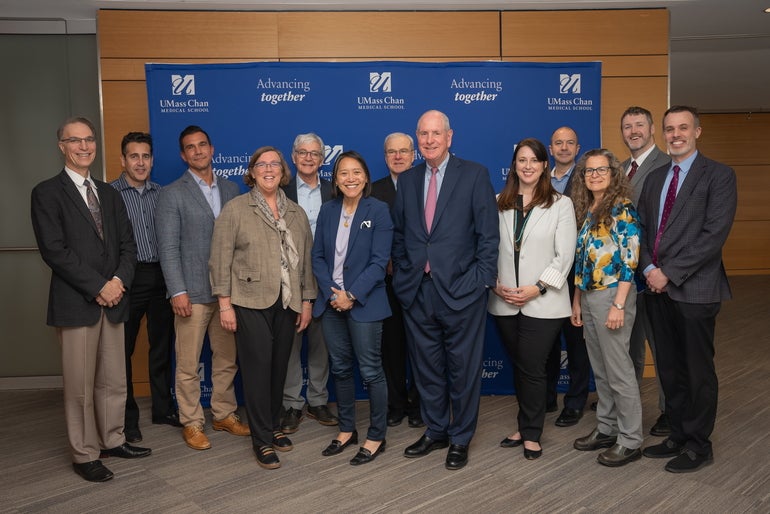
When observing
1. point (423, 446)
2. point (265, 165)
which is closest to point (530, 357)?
point (423, 446)

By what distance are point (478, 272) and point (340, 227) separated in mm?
797

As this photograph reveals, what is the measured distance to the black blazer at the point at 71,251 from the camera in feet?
9.85

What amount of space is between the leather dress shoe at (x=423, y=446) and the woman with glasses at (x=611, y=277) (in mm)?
876

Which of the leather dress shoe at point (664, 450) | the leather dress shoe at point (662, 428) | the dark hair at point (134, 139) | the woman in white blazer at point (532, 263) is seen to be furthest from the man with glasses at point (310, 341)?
the leather dress shoe at point (662, 428)

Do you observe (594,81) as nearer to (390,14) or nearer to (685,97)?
(390,14)

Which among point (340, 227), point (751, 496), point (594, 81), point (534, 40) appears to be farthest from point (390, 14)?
point (751, 496)

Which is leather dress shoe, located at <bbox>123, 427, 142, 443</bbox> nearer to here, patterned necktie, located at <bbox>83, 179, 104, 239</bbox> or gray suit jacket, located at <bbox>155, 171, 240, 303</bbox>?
gray suit jacket, located at <bbox>155, 171, 240, 303</bbox>

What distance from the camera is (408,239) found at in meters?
3.21

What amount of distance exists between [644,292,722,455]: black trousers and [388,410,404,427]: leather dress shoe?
1.62 m

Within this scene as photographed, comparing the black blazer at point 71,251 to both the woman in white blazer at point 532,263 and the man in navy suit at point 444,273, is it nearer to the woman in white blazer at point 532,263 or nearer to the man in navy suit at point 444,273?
the man in navy suit at point 444,273

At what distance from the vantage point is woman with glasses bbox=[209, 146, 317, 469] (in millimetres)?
3182

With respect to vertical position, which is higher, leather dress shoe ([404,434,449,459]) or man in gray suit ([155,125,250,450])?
man in gray suit ([155,125,250,450])

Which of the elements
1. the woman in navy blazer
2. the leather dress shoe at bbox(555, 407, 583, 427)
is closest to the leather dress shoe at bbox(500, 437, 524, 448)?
the leather dress shoe at bbox(555, 407, 583, 427)

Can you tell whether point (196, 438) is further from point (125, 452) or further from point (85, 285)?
point (85, 285)
